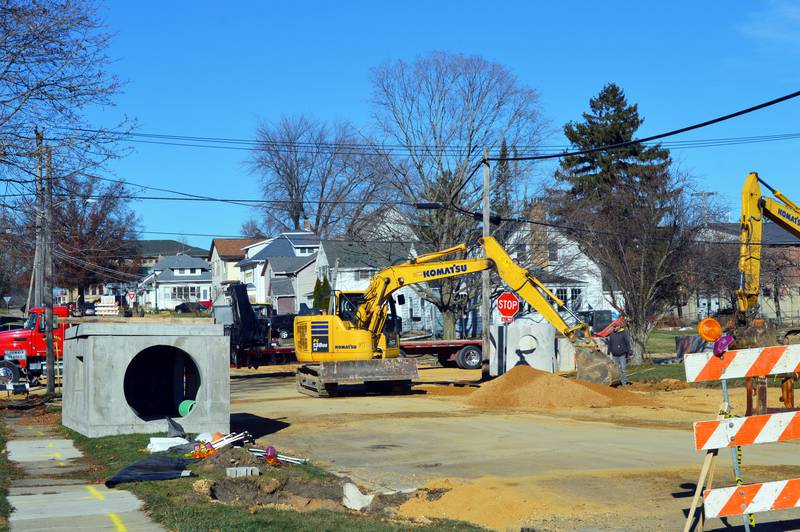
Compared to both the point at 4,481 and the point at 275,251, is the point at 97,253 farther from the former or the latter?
the point at 4,481

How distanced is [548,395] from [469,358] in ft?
45.5

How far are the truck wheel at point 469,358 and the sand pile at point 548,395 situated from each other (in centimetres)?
1225

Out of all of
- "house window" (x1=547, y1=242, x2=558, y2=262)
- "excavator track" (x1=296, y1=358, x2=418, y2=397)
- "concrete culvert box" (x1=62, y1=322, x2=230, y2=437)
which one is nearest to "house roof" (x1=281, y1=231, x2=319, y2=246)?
"house window" (x1=547, y1=242, x2=558, y2=262)

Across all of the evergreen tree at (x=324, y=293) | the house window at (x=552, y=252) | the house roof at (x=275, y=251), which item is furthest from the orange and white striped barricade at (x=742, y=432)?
the house roof at (x=275, y=251)

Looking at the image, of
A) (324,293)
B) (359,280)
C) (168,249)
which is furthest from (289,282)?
(168,249)

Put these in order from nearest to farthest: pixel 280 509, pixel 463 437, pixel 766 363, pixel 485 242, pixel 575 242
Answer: pixel 766 363
pixel 280 509
pixel 463 437
pixel 485 242
pixel 575 242

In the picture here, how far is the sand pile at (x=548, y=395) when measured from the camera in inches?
909

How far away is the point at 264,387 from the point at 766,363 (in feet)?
81.9

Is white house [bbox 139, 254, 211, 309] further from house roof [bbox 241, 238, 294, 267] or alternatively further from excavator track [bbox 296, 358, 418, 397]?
excavator track [bbox 296, 358, 418, 397]

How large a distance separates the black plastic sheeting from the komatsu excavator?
Answer: 13.0 meters

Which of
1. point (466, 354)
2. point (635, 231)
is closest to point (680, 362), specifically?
point (635, 231)

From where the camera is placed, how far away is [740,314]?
21812mm

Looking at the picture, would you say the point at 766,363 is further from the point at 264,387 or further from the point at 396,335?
the point at 264,387

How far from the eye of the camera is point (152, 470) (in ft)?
39.8
